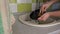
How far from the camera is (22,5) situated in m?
1.29

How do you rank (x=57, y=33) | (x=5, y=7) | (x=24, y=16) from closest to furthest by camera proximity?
(x=5, y=7), (x=57, y=33), (x=24, y=16)

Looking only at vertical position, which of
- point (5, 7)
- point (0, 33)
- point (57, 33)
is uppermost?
point (5, 7)

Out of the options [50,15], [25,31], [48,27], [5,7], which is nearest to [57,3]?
[50,15]

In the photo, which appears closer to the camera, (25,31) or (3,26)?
(3,26)

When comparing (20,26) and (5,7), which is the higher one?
(5,7)

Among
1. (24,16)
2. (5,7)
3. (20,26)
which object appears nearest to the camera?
(5,7)

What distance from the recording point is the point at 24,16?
120 cm

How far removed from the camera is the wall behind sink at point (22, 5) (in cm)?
127

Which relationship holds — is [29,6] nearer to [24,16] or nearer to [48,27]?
[24,16]

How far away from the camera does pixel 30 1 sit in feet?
4.20

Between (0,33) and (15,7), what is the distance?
0.67 metres

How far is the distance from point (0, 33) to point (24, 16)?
0.58 m

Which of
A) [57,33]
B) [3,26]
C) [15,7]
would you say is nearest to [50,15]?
[57,33]

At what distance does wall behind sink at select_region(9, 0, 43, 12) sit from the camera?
1271mm
